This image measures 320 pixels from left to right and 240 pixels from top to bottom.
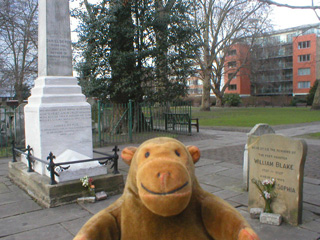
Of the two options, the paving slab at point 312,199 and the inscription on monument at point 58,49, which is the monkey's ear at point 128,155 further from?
the inscription on monument at point 58,49

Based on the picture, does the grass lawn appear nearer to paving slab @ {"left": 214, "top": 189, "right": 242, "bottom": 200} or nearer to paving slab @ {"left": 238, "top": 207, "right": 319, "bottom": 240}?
paving slab @ {"left": 214, "top": 189, "right": 242, "bottom": 200}

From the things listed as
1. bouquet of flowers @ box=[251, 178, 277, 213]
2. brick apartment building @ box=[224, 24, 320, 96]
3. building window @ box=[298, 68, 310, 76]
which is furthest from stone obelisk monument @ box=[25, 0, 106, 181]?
building window @ box=[298, 68, 310, 76]

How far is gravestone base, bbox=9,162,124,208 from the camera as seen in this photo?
502cm

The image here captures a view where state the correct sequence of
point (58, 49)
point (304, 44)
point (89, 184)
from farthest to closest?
point (304, 44) → point (58, 49) → point (89, 184)

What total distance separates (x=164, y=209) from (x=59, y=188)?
149 inches

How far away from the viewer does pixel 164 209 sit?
70.0 inches

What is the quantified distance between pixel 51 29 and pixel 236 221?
5837 millimetres

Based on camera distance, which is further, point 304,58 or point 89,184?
point 304,58

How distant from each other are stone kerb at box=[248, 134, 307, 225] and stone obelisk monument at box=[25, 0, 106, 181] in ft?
9.63

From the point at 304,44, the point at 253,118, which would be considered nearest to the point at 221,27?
the point at 253,118

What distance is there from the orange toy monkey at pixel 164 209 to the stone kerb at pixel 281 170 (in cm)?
236

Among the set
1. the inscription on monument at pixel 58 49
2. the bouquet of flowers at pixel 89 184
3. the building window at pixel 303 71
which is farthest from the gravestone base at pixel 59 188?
the building window at pixel 303 71

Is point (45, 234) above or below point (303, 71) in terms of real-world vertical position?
below

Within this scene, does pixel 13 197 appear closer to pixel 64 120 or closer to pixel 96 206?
pixel 64 120
